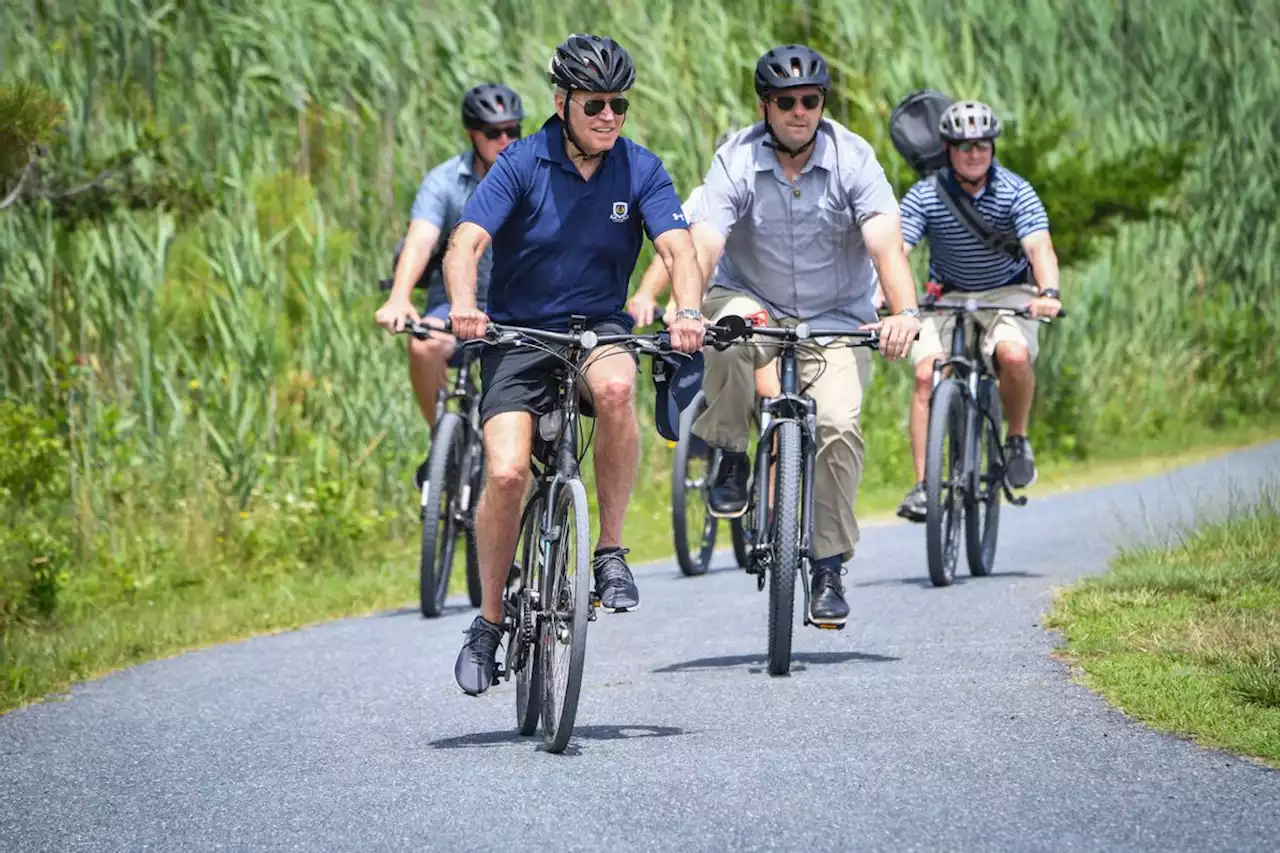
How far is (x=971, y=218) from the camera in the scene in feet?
35.4

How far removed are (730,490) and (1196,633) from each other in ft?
6.53

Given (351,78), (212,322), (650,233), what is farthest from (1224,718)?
(351,78)

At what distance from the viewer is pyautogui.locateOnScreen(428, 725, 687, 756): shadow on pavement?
6.57 metres

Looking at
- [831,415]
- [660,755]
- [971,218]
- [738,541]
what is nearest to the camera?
[660,755]

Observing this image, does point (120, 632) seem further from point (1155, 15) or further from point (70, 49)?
point (1155, 15)

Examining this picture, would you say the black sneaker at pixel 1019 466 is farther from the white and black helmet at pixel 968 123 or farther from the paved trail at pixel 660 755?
the white and black helmet at pixel 968 123

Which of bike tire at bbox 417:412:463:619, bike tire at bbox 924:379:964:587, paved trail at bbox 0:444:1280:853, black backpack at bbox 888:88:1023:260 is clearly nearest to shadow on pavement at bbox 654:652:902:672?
paved trail at bbox 0:444:1280:853

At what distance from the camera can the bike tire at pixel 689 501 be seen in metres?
11.2

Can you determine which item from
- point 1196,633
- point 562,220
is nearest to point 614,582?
point 562,220

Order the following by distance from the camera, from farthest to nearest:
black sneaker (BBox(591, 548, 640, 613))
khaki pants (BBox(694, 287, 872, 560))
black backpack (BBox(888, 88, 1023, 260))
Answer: black backpack (BBox(888, 88, 1023, 260)) → khaki pants (BBox(694, 287, 872, 560)) → black sneaker (BBox(591, 548, 640, 613))

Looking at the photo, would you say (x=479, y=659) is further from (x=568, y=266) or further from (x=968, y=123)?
(x=968, y=123)

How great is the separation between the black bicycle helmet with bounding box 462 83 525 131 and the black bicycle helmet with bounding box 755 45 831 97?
2.39 metres

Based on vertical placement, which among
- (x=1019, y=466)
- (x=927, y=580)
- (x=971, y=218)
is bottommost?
(x=927, y=580)

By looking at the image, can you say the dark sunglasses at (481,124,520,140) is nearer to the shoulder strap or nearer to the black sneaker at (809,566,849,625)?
the shoulder strap
